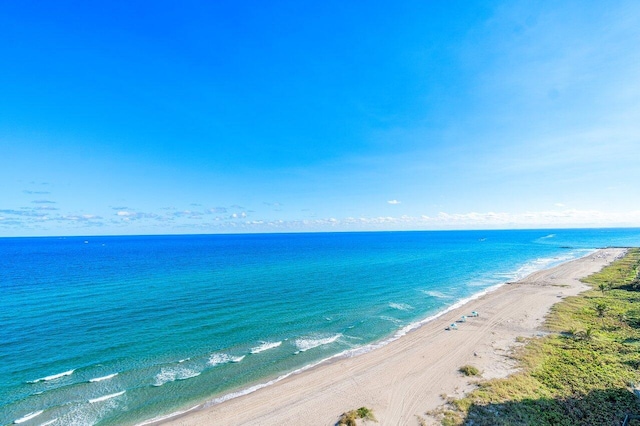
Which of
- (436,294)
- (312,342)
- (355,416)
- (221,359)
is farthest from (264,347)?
(436,294)

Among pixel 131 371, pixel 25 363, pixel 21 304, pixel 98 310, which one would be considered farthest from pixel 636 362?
pixel 21 304

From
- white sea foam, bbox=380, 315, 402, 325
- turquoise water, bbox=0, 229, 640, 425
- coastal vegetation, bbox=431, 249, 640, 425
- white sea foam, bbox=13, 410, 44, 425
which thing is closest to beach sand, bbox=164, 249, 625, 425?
coastal vegetation, bbox=431, 249, 640, 425

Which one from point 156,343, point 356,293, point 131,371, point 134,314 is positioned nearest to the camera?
point 131,371

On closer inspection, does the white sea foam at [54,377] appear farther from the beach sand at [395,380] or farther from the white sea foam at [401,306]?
the white sea foam at [401,306]

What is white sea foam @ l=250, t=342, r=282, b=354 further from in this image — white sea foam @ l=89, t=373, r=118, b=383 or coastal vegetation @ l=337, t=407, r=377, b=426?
coastal vegetation @ l=337, t=407, r=377, b=426

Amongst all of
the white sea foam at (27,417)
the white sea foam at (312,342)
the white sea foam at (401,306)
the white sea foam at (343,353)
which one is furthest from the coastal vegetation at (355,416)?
the white sea foam at (401,306)

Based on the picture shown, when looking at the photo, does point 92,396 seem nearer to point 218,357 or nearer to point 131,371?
point 131,371
